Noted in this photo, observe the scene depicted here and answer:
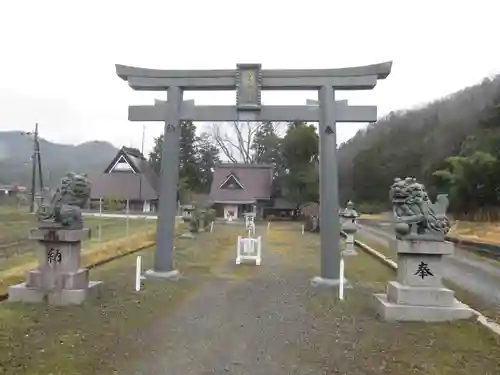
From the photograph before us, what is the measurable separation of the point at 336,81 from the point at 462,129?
32.1 m

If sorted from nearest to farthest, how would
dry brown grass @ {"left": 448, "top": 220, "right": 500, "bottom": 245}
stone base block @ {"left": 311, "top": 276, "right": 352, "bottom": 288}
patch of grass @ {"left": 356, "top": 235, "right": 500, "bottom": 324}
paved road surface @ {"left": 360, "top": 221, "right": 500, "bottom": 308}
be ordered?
patch of grass @ {"left": 356, "top": 235, "right": 500, "bottom": 324} → paved road surface @ {"left": 360, "top": 221, "right": 500, "bottom": 308} → stone base block @ {"left": 311, "top": 276, "right": 352, "bottom": 288} → dry brown grass @ {"left": 448, "top": 220, "right": 500, "bottom": 245}

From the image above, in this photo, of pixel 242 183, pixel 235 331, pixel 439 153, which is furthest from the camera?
pixel 242 183

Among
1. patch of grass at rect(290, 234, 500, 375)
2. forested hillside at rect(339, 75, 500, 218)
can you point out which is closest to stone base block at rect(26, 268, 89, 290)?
patch of grass at rect(290, 234, 500, 375)

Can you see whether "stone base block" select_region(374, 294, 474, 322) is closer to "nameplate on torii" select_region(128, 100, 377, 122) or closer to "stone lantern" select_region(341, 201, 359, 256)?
"nameplate on torii" select_region(128, 100, 377, 122)

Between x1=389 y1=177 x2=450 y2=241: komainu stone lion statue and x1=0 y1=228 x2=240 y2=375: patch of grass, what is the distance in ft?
13.6

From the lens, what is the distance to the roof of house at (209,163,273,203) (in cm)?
4650

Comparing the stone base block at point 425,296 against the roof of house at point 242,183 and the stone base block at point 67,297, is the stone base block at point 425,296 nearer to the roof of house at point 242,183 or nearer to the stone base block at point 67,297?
the stone base block at point 67,297

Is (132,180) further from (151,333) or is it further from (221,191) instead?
(151,333)

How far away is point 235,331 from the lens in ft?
21.7

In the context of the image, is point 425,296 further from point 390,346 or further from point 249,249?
point 249,249

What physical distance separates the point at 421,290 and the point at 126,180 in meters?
44.8

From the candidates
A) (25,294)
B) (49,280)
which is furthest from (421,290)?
(25,294)

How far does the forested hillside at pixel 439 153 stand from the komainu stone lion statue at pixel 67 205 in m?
25.9

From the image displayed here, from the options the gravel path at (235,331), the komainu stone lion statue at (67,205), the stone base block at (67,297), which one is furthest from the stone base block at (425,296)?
the komainu stone lion statue at (67,205)
